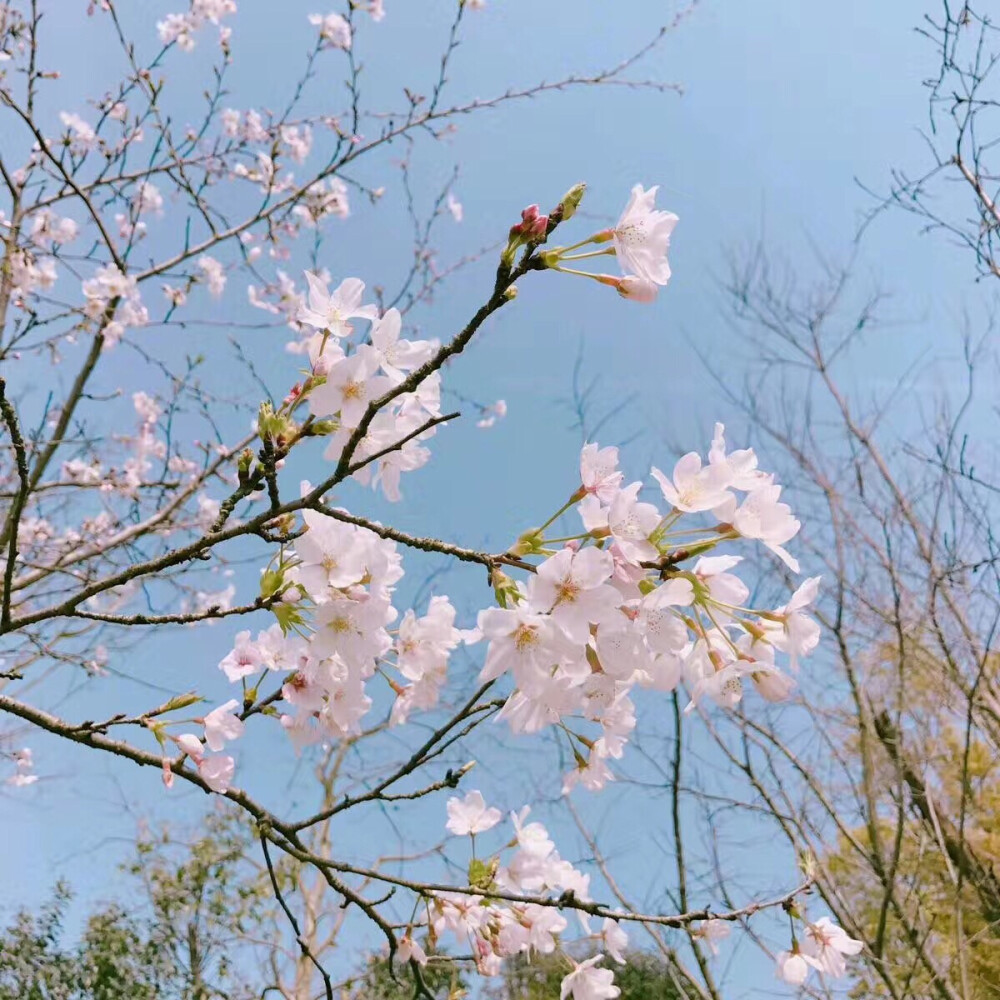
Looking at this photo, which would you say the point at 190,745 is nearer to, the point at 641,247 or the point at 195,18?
the point at 641,247

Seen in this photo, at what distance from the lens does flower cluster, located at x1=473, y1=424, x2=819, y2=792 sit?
0.80m

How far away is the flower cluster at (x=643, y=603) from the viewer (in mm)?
802

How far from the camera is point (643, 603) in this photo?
816 millimetres

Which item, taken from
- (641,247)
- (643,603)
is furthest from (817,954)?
(641,247)

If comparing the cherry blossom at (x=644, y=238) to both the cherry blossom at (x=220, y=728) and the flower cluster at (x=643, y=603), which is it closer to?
the flower cluster at (x=643, y=603)

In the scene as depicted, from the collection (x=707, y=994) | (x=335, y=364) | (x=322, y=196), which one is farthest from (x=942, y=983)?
(x=322, y=196)

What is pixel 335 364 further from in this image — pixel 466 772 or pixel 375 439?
pixel 466 772

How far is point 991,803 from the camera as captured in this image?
5.59m

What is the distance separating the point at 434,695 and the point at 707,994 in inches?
83.1

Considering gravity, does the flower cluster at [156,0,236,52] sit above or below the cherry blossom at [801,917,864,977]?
above

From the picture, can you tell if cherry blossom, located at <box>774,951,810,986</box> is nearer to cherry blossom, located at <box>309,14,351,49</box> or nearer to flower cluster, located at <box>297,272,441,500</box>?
flower cluster, located at <box>297,272,441,500</box>

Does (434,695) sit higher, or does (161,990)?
(161,990)

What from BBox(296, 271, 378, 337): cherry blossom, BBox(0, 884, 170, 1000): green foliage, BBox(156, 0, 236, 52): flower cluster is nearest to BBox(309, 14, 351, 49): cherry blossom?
BBox(156, 0, 236, 52): flower cluster

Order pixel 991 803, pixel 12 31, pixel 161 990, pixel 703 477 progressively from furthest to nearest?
1. pixel 161 990
2. pixel 991 803
3. pixel 12 31
4. pixel 703 477
